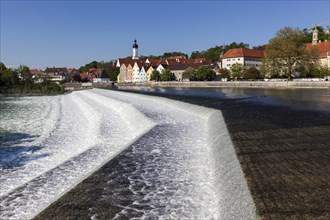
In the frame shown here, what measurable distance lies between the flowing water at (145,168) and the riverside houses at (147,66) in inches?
4672

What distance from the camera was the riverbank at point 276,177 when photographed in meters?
6.13

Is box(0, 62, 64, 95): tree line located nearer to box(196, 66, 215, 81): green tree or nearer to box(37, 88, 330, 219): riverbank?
box(196, 66, 215, 81): green tree

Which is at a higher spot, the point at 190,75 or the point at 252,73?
the point at 190,75

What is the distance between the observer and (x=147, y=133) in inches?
587

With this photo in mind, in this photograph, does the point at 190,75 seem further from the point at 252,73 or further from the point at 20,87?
the point at 20,87

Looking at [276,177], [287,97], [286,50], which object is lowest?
[287,97]

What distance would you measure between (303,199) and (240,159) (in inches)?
113

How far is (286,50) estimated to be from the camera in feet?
231

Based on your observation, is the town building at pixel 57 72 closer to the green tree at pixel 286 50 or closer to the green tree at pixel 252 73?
the green tree at pixel 252 73

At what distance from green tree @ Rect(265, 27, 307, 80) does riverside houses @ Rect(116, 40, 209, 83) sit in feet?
200

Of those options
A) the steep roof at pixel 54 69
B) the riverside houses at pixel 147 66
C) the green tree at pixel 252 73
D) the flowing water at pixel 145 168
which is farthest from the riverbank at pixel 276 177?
the steep roof at pixel 54 69

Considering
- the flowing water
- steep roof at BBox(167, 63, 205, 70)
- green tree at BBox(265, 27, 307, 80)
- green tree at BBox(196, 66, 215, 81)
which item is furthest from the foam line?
steep roof at BBox(167, 63, 205, 70)

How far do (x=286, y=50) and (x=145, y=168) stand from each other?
222ft

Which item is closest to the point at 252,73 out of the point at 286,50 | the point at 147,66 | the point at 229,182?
the point at 286,50
